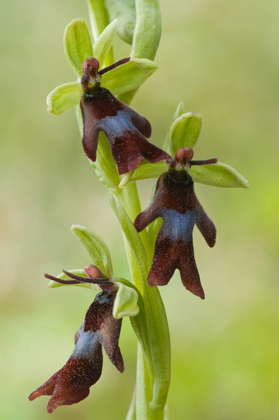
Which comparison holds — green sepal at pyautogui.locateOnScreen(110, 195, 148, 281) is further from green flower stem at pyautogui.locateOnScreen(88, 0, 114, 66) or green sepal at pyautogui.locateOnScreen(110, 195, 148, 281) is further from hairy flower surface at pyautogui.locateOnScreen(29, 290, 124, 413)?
green flower stem at pyautogui.locateOnScreen(88, 0, 114, 66)

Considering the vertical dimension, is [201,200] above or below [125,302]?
above

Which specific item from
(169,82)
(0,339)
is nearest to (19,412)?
(0,339)

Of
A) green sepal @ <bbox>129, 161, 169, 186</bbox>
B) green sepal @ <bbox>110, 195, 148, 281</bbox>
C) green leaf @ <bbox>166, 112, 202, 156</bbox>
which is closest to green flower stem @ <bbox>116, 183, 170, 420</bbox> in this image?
green sepal @ <bbox>110, 195, 148, 281</bbox>

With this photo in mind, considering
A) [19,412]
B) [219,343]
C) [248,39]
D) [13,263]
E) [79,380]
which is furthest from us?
[248,39]

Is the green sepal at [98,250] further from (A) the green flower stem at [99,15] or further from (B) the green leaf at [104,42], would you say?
(A) the green flower stem at [99,15]

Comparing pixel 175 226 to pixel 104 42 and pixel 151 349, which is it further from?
pixel 104 42

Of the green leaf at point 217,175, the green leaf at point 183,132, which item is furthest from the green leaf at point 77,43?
the green leaf at point 217,175

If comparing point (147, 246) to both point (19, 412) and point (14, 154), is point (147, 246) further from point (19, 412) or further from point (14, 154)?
point (14, 154)

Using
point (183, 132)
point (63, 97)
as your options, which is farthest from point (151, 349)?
point (63, 97)
